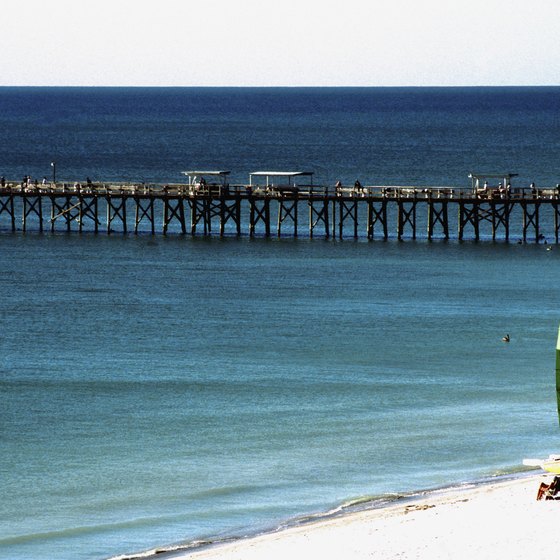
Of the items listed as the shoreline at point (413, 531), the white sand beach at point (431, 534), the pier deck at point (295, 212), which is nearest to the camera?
the white sand beach at point (431, 534)

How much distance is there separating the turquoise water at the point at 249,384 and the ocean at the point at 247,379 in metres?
0.09

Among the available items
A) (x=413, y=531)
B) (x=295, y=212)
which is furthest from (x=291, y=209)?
(x=413, y=531)

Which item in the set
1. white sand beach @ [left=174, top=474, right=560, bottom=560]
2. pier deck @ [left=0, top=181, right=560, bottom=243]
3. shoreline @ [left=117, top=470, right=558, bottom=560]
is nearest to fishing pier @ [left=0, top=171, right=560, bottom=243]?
pier deck @ [left=0, top=181, right=560, bottom=243]

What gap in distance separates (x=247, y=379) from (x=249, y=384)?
0.76 metres

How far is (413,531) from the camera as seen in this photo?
28.0 meters

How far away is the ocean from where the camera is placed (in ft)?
109

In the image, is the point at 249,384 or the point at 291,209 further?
the point at 291,209

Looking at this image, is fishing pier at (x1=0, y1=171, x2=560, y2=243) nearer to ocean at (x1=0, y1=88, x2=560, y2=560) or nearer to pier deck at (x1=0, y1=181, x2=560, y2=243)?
pier deck at (x1=0, y1=181, x2=560, y2=243)

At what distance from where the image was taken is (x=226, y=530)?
101 feet

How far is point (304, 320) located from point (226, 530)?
24820mm

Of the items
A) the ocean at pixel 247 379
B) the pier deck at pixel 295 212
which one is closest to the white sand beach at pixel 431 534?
the ocean at pixel 247 379

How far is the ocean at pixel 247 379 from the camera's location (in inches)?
1310

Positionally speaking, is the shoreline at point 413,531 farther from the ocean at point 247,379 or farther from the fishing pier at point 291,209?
the fishing pier at point 291,209

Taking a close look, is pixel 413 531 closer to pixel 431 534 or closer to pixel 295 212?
pixel 431 534
